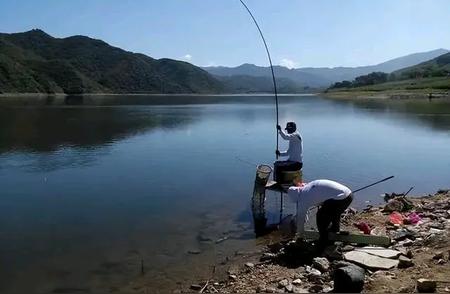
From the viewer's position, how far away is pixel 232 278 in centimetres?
995

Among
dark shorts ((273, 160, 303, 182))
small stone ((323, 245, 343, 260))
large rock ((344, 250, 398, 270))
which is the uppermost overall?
dark shorts ((273, 160, 303, 182))

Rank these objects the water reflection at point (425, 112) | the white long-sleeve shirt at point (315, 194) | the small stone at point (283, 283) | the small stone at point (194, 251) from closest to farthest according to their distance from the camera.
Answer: the small stone at point (283, 283) → the white long-sleeve shirt at point (315, 194) → the small stone at point (194, 251) → the water reflection at point (425, 112)

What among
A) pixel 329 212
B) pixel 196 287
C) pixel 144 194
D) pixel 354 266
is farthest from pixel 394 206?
pixel 144 194

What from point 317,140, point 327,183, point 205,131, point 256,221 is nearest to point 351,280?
point 327,183

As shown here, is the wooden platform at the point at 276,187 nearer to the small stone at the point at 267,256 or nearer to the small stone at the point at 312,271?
the small stone at the point at 267,256

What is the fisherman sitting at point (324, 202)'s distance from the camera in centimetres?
1024

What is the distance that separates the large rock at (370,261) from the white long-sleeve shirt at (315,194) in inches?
50.5

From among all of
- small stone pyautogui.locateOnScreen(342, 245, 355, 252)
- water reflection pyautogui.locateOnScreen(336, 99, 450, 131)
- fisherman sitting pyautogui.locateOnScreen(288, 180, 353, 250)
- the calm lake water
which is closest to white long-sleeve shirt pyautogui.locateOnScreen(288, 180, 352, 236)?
fisherman sitting pyautogui.locateOnScreen(288, 180, 353, 250)

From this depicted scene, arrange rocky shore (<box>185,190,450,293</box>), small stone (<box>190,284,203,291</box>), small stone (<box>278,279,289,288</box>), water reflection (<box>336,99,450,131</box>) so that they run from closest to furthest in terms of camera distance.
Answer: rocky shore (<box>185,190,450,293</box>) → small stone (<box>278,279,289,288</box>) → small stone (<box>190,284,203,291</box>) → water reflection (<box>336,99,450,131</box>)

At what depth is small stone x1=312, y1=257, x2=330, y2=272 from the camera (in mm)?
9273

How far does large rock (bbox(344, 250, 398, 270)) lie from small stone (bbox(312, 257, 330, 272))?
0.39 metres

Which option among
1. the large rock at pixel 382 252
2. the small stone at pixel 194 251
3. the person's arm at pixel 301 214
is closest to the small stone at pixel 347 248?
the large rock at pixel 382 252

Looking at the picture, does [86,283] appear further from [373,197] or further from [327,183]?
[373,197]

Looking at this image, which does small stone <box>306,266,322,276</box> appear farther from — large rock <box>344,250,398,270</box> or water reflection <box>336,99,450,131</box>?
water reflection <box>336,99,450,131</box>
